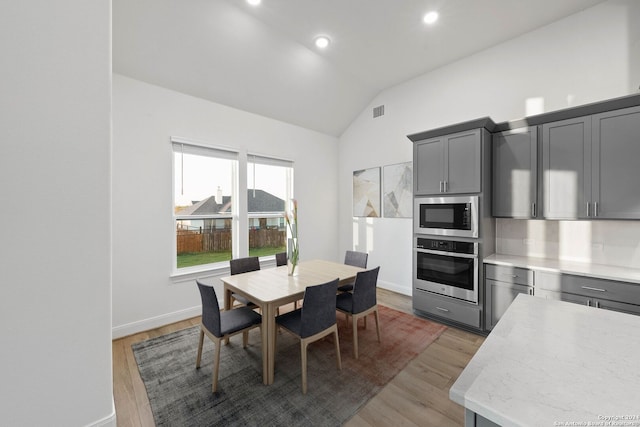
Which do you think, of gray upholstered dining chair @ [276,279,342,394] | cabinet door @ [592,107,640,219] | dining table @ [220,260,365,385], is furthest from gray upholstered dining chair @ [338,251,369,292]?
cabinet door @ [592,107,640,219]

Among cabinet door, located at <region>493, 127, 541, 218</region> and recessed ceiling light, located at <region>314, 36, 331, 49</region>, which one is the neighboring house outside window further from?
cabinet door, located at <region>493, 127, 541, 218</region>

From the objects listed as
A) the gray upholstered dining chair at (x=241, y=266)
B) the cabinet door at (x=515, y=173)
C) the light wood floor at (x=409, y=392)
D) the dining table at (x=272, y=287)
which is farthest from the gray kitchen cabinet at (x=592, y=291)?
the gray upholstered dining chair at (x=241, y=266)

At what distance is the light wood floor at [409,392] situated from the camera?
1.81m

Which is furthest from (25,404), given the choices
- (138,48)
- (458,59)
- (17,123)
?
(458,59)

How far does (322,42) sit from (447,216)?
2769 millimetres

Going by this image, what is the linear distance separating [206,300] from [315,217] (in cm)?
312

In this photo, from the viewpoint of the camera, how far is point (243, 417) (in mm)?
1821

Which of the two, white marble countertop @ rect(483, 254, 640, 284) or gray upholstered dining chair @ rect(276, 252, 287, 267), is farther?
gray upholstered dining chair @ rect(276, 252, 287, 267)

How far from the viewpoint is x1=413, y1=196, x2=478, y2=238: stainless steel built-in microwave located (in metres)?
2.96

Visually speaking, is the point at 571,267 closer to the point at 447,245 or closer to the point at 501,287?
the point at 501,287

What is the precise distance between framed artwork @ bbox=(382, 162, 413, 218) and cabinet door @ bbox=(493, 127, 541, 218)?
1282 mm

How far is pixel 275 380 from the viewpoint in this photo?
220 centimetres

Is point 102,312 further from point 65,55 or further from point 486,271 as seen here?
point 486,271

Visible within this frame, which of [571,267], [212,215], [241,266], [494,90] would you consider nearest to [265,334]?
[241,266]
